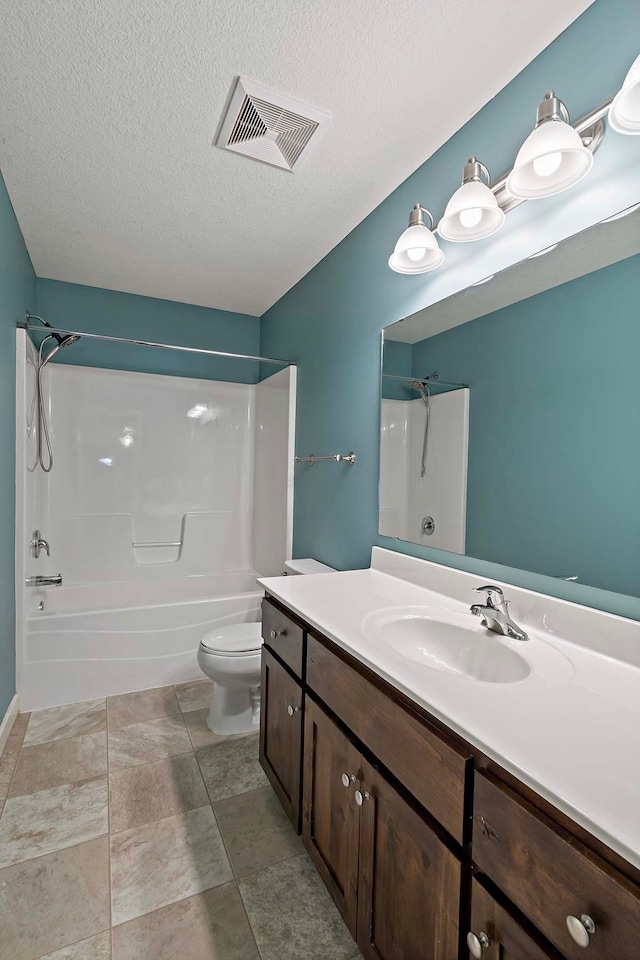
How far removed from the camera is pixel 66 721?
221cm

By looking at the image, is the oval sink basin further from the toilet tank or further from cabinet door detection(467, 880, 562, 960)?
the toilet tank

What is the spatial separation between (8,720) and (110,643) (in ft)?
1.78

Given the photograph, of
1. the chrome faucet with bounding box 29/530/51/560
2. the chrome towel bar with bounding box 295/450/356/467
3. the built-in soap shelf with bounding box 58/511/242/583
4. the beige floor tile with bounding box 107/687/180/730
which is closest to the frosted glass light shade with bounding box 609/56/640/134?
the chrome towel bar with bounding box 295/450/356/467

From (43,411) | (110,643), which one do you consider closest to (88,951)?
(110,643)

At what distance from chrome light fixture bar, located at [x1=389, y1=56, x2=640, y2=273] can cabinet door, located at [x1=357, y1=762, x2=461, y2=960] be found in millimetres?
1447

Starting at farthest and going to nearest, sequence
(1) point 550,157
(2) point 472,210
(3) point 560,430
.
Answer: (2) point 472,210 → (3) point 560,430 → (1) point 550,157

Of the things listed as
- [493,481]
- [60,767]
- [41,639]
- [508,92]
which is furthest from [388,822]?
[41,639]

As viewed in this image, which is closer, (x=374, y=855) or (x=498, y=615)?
(x=374, y=855)

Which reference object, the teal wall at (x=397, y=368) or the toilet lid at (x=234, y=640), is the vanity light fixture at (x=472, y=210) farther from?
the toilet lid at (x=234, y=640)

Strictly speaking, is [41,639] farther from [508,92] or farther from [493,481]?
[508,92]

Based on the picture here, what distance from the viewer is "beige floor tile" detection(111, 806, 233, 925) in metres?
1.31

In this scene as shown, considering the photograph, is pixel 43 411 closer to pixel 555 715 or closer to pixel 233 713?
pixel 233 713

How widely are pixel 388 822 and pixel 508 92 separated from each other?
1960 millimetres

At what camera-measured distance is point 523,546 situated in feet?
4.26
